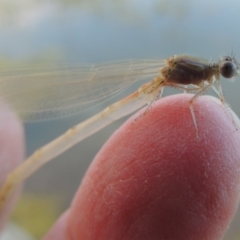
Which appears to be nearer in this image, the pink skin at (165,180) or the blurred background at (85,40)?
the pink skin at (165,180)

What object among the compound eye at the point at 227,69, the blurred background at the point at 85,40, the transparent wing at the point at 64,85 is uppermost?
the blurred background at the point at 85,40

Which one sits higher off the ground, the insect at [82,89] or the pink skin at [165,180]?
the insect at [82,89]

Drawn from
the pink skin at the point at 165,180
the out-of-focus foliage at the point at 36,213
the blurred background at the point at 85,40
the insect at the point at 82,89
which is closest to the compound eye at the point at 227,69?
the insect at the point at 82,89

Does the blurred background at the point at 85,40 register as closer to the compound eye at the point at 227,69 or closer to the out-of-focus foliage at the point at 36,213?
the out-of-focus foliage at the point at 36,213

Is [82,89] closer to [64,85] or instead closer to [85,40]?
[64,85]

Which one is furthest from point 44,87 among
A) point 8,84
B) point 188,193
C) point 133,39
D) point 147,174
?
point 133,39

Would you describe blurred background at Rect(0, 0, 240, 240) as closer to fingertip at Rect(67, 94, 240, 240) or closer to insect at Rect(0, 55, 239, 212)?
insect at Rect(0, 55, 239, 212)
